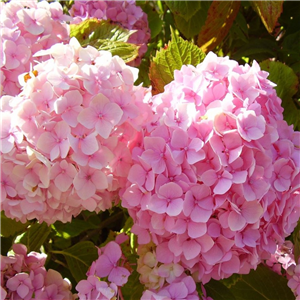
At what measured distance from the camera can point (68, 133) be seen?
71 centimetres

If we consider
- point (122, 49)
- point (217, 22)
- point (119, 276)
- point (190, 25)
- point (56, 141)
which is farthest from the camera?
point (190, 25)

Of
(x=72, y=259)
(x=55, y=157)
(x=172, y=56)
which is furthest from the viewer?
(x=72, y=259)

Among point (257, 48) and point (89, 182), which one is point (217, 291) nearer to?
point (89, 182)

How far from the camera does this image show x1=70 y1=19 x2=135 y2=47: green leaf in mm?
1092

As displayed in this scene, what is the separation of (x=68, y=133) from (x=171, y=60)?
34cm

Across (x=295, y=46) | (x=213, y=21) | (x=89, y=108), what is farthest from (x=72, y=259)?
(x=295, y=46)

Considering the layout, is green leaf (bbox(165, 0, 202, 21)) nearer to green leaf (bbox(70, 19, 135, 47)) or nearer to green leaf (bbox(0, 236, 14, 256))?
green leaf (bbox(70, 19, 135, 47))

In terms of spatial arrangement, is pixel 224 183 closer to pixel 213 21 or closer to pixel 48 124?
pixel 48 124

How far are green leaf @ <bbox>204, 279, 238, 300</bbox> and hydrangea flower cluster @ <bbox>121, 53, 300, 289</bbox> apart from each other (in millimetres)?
97

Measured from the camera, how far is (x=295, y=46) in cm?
136

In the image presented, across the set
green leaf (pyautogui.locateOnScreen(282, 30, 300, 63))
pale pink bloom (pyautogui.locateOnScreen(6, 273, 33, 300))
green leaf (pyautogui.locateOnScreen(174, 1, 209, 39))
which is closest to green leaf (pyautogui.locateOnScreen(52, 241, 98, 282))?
pale pink bloom (pyautogui.locateOnScreen(6, 273, 33, 300))

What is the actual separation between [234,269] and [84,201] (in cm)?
26

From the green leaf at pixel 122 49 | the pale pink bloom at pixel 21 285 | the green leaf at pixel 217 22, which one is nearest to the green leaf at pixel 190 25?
the green leaf at pixel 217 22

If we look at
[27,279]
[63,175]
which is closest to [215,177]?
[63,175]
